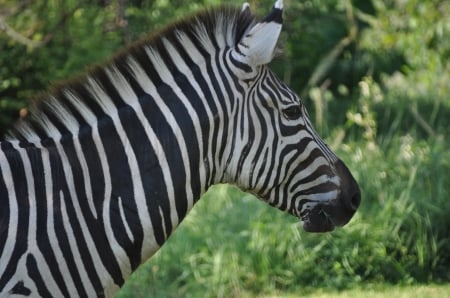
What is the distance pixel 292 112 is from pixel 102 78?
0.98 m

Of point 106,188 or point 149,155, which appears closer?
point 106,188

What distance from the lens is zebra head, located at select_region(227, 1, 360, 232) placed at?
4578mm

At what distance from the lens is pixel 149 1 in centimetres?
1059

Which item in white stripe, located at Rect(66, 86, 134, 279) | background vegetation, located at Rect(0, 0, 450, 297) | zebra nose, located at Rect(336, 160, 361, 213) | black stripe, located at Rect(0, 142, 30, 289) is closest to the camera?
black stripe, located at Rect(0, 142, 30, 289)

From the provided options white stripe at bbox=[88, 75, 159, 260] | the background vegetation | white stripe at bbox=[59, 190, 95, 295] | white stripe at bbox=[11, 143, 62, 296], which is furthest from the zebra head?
the background vegetation

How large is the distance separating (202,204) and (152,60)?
5.28 m

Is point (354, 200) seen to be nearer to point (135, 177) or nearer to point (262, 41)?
point (262, 41)

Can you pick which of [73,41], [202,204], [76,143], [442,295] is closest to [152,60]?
[76,143]

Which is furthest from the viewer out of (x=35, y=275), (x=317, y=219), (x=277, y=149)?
(x=317, y=219)

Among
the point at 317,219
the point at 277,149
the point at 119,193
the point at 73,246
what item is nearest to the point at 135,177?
the point at 119,193

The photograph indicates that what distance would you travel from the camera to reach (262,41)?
4.52 metres

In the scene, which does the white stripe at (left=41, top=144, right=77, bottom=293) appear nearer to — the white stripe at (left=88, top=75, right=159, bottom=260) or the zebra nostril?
the white stripe at (left=88, top=75, right=159, bottom=260)

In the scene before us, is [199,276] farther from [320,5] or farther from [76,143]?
[320,5]

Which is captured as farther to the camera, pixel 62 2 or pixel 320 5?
pixel 320 5
